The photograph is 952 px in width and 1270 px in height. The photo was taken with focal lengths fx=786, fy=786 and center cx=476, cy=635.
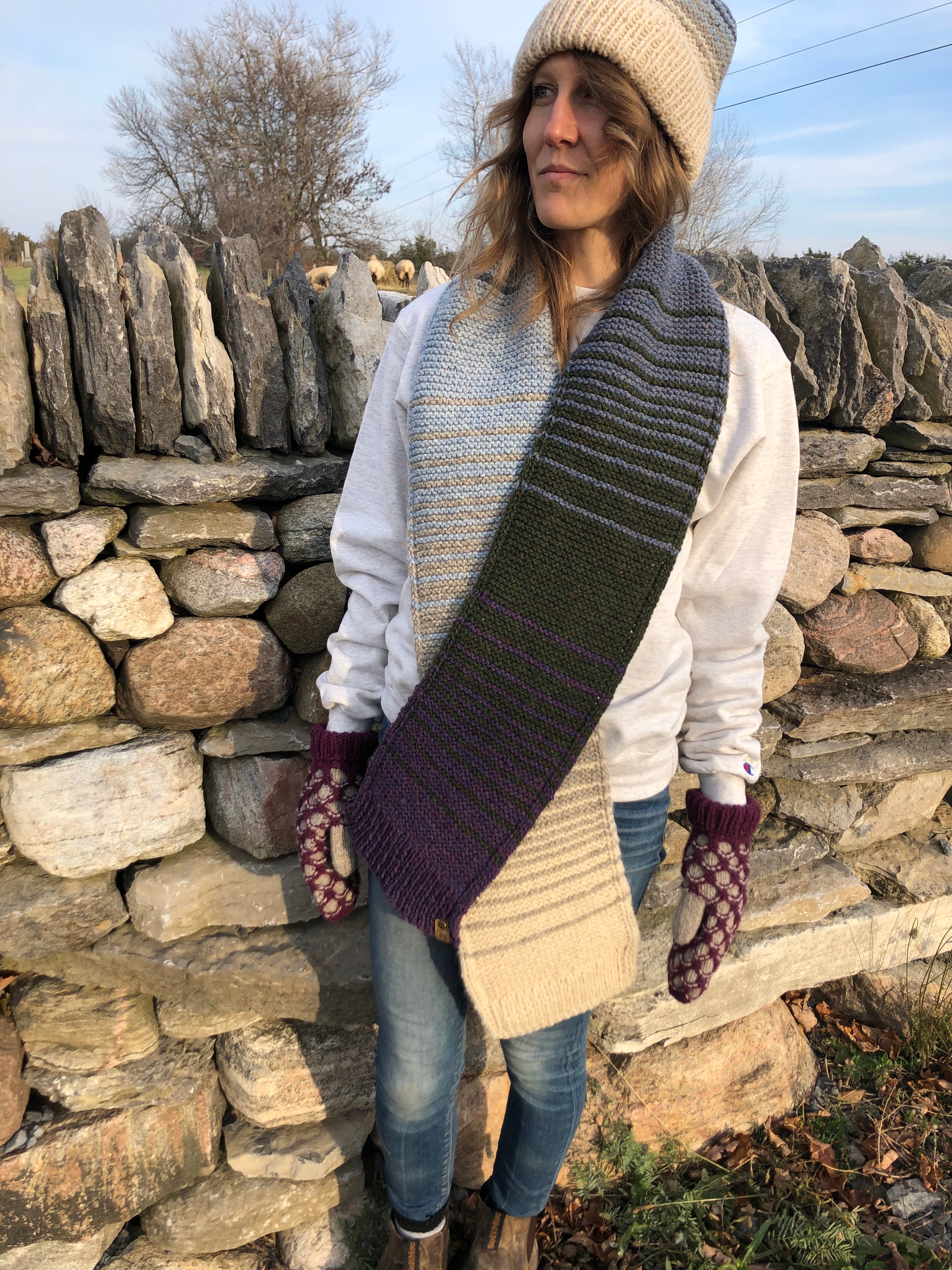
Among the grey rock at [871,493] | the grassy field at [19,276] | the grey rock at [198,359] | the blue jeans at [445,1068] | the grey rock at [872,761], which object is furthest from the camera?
the grassy field at [19,276]

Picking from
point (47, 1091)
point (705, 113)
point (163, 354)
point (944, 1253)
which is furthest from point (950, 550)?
point (47, 1091)

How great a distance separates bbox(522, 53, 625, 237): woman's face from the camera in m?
1.38

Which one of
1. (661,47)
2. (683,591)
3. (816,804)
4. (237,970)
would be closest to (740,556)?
(683,591)

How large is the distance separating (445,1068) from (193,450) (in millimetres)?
1413

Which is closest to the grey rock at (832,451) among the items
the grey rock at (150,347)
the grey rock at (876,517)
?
the grey rock at (876,517)

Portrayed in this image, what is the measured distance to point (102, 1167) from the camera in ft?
6.30

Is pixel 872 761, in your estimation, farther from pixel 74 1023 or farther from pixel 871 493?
pixel 74 1023

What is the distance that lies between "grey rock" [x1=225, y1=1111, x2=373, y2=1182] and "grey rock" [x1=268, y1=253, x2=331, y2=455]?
1.77m

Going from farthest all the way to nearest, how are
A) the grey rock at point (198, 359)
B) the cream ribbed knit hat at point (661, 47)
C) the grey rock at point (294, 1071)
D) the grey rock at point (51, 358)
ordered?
the grey rock at point (294, 1071), the grey rock at point (198, 359), the grey rock at point (51, 358), the cream ribbed knit hat at point (661, 47)

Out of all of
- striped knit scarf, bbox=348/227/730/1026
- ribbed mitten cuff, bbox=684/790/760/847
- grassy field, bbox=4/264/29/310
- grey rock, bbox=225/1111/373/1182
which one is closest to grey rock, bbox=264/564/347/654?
striped knit scarf, bbox=348/227/730/1026

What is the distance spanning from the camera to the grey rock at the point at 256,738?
6.23 ft

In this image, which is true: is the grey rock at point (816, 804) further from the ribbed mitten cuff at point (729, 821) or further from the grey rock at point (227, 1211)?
the grey rock at point (227, 1211)

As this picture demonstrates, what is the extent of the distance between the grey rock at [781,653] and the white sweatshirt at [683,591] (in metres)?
0.67

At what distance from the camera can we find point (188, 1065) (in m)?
2.00
